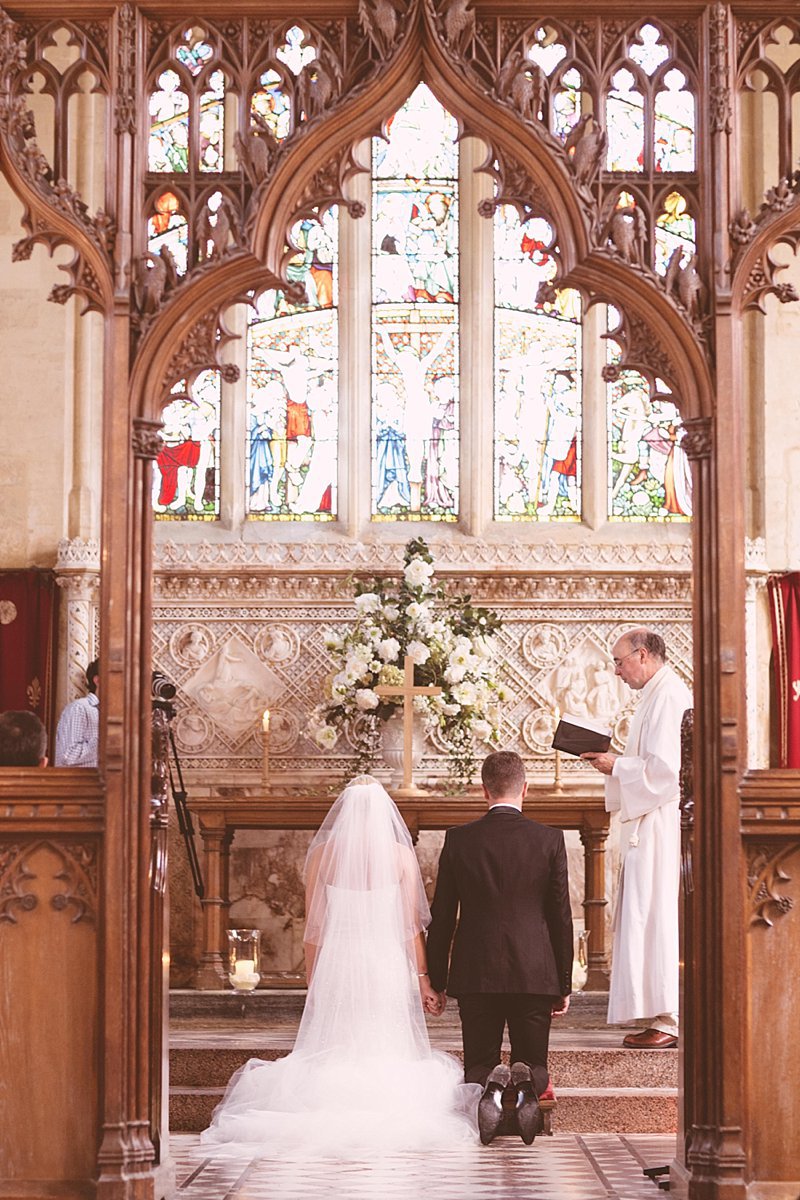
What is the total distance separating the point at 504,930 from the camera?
6590mm

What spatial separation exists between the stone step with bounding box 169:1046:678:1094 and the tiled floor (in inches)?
25.8

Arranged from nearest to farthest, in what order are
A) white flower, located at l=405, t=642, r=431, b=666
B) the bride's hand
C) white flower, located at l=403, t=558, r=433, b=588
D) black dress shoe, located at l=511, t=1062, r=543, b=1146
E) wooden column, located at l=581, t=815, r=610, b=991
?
black dress shoe, located at l=511, t=1062, r=543, b=1146, the bride's hand, wooden column, located at l=581, t=815, r=610, b=991, white flower, located at l=405, t=642, r=431, b=666, white flower, located at l=403, t=558, r=433, b=588

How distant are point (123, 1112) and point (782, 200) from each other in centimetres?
352

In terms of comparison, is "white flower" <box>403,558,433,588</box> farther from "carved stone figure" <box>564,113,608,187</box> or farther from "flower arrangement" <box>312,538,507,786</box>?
"carved stone figure" <box>564,113,608,187</box>

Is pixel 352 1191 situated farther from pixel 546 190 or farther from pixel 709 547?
pixel 546 190

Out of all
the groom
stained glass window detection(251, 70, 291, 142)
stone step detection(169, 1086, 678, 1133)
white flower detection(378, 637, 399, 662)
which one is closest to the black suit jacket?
the groom

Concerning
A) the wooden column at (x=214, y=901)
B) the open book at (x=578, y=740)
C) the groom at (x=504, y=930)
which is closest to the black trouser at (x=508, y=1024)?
the groom at (x=504, y=930)

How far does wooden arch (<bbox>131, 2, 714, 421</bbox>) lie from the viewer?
5566 mm

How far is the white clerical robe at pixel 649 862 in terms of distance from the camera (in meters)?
7.61

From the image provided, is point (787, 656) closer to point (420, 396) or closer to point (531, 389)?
point (531, 389)

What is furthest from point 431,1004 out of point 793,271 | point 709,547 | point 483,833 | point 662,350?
point 793,271

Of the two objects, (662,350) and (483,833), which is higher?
(662,350)

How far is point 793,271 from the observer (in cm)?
1156

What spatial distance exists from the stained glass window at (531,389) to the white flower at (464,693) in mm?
1758
